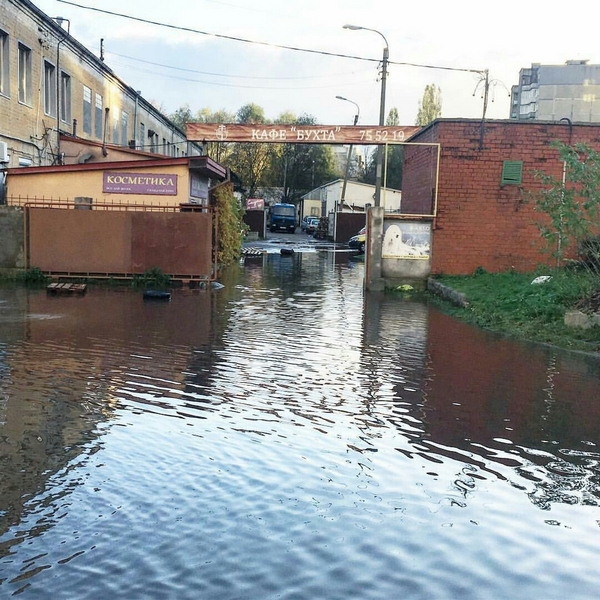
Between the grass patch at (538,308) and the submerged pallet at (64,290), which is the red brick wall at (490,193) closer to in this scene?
the grass patch at (538,308)

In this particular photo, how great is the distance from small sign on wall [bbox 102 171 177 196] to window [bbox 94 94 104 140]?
1203 cm

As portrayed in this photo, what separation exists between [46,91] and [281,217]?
48498mm

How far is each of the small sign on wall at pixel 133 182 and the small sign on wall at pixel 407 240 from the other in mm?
7480

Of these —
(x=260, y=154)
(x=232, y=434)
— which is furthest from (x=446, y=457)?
(x=260, y=154)

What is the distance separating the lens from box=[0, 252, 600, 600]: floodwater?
3.84 m

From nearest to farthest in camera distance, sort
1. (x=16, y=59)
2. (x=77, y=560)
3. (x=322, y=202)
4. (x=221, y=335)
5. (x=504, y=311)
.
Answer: (x=77, y=560) < (x=221, y=335) < (x=504, y=311) < (x=16, y=59) < (x=322, y=202)

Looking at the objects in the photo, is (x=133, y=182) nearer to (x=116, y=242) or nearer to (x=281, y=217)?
(x=116, y=242)

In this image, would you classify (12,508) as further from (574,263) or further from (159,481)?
(574,263)

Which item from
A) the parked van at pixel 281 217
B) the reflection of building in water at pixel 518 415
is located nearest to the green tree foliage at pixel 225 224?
the reflection of building in water at pixel 518 415

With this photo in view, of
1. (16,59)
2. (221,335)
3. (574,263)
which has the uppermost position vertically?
(16,59)

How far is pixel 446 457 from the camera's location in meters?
5.84

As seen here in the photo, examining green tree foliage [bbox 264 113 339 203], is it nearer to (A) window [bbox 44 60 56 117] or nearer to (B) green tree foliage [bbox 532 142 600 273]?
(A) window [bbox 44 60 56 117]

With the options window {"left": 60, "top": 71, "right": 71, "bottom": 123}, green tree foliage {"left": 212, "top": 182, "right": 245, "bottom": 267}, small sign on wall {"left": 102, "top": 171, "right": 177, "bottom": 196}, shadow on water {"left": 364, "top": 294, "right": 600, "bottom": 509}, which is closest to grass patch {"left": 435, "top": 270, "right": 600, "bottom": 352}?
shadow on water {"left": 364, "top": 294, "right": 600, "bottom": 509}

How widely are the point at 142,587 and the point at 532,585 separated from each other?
6.42ft
